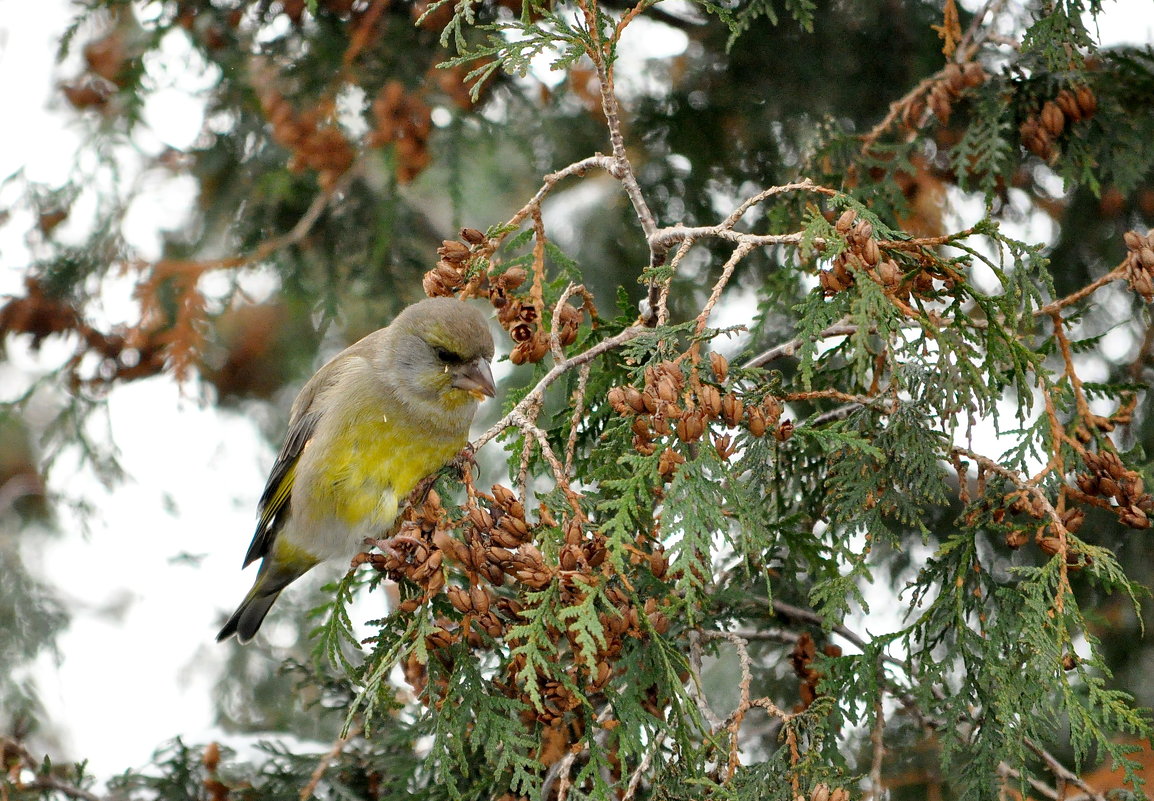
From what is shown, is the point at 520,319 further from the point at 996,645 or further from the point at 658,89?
the point at 658,89

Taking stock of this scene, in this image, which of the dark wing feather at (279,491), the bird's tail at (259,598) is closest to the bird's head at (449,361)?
the dark wing feather at (279,491)

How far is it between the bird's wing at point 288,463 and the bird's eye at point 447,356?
19.9 inches

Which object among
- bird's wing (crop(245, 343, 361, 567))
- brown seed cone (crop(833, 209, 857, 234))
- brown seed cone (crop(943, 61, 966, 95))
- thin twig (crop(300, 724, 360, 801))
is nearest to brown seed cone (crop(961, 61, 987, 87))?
brown seed cone (crop(943, 61, 966, 95))

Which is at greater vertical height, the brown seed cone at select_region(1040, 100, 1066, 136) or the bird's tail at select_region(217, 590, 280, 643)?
the brown seed cone at select_region(1040, 100, 1066, 136)

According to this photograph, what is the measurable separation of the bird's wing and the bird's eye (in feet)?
1.66

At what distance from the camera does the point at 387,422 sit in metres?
3.72

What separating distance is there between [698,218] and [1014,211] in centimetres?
132

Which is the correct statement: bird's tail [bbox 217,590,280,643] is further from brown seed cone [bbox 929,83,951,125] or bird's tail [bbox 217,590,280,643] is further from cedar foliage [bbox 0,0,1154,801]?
brown seed cone [bbox 929,83,951,125]

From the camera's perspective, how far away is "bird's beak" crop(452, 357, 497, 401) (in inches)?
145

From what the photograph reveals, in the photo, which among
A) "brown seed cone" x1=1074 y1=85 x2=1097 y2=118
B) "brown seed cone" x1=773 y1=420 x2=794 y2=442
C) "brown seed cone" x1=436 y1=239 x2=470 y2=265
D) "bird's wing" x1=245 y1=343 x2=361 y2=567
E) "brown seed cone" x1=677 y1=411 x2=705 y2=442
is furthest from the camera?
"bird's wing" x1=245 y1=343 x2=361 y2=567

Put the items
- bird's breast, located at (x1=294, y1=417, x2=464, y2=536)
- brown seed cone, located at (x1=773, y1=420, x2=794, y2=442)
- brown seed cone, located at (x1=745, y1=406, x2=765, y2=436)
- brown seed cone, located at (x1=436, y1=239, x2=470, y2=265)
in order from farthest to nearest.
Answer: bird's breast, located at (x1=294, y1=417, x2=464, y2=536) → brown seed cone, located at (x1=436, y1=239, x2=470, y2=265) → brown seed cone, located at (x1=773, y1=420, x2=794, y2=442) → brown seed cone, located at (x1=745, y1=406, x2=765, y2=436)

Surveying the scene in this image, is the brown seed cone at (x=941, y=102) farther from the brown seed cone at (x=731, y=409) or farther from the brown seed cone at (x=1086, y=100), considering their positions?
the brown seed cone at (x=731, y=409)

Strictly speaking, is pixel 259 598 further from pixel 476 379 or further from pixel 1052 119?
pixel 1052 119

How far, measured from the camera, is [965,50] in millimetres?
3605
